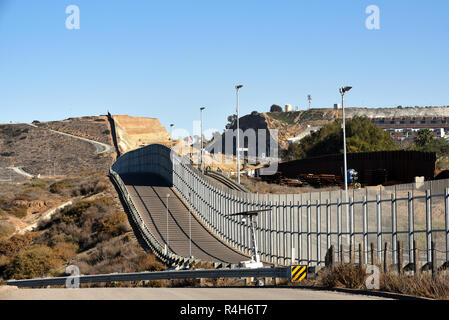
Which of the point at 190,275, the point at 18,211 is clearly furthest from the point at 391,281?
the point at 18,211

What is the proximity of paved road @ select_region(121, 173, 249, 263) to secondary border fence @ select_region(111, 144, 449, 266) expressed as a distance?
1471 millimetres

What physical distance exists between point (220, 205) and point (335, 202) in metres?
27.5

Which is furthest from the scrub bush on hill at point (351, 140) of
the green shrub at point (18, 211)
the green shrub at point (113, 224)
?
the green shrub at point (113, 224)

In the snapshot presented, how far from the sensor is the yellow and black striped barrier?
25.9 meters

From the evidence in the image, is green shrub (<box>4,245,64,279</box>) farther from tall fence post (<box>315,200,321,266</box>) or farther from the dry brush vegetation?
the dry brush vegetation

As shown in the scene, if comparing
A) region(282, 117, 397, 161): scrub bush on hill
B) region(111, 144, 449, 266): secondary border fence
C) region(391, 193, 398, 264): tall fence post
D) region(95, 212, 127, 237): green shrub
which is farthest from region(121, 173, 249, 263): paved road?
region(282, 117, 397, 161): scrub bush on hill

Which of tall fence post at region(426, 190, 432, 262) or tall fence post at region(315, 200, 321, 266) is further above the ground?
tall fence post at region(426, 190, 432, 262)

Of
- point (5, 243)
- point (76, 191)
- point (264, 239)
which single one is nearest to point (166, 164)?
point (76, 191)

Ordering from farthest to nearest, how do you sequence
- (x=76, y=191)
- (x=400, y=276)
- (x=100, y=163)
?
(x=100, y=163) → (x=76, y=191) → (x=400, y=276)

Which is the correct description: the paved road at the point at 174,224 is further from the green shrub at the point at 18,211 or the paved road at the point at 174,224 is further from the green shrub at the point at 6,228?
the green shrub at the point at 6,228

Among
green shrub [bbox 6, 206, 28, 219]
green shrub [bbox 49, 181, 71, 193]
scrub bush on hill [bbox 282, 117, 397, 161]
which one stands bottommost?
green shrub [bbox 6, 206, 28, 219]

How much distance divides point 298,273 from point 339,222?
32.7 ft
